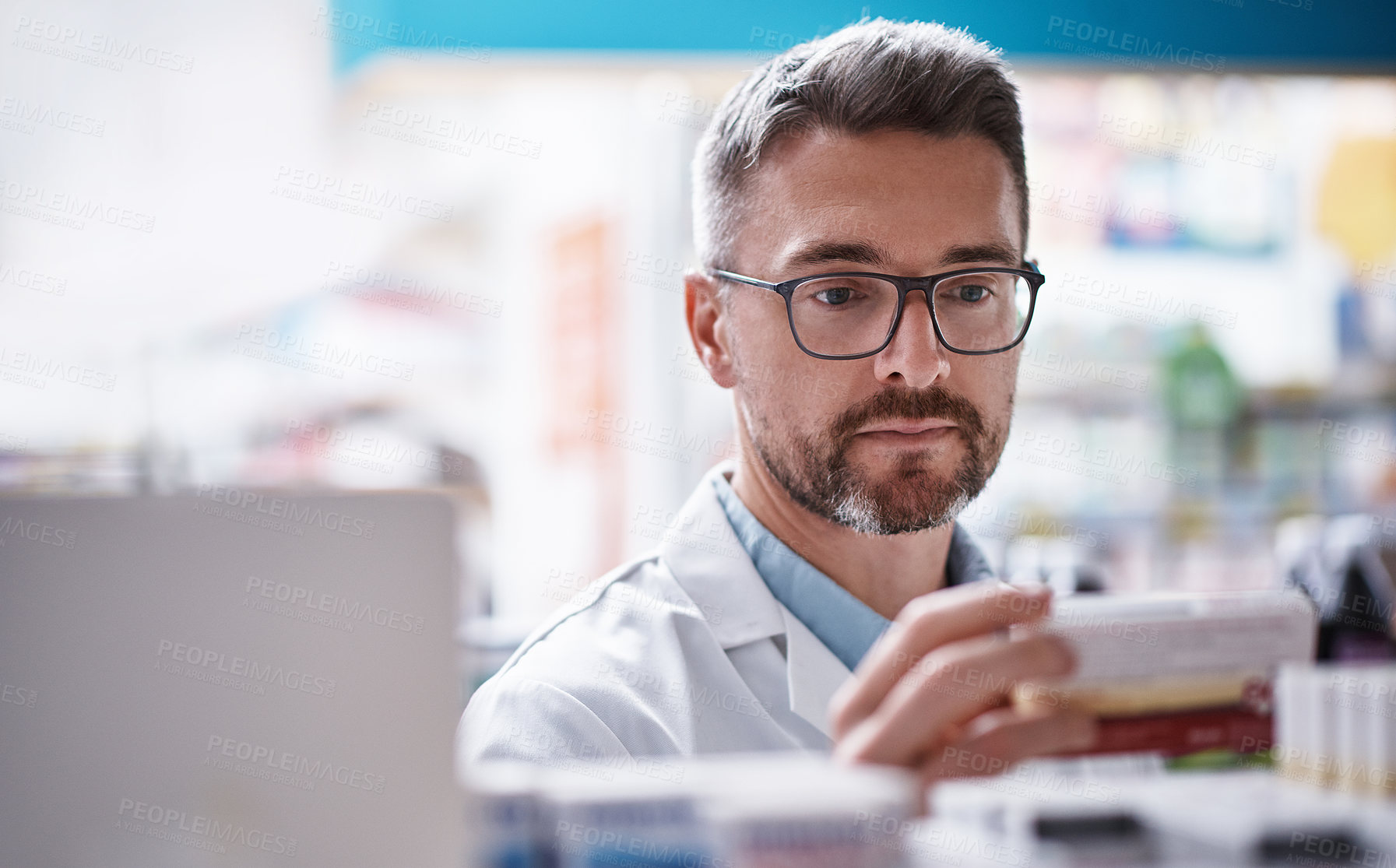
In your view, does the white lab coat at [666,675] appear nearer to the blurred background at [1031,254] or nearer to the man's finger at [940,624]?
the man's finger at [940,624]

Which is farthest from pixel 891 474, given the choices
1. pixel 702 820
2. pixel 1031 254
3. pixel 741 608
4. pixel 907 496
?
pixel 1031 254

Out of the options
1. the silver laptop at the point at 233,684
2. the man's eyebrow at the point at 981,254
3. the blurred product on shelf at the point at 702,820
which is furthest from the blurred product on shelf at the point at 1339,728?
the man's eyebrow at the point at 981,254

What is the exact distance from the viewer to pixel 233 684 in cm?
63

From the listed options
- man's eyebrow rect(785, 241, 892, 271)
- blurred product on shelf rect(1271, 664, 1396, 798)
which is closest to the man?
man's eyebrow rect(785, 241, 892, 271)

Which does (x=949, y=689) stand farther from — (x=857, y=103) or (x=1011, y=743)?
(x=857, y=103)

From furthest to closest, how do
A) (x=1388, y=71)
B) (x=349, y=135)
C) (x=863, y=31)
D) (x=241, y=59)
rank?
(x=349, y=135), (x=241, y=59), (x=1388, y=71), (x=863, y=31)

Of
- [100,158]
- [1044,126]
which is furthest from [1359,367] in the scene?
[100,158]

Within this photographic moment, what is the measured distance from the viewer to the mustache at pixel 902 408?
137 centimetres

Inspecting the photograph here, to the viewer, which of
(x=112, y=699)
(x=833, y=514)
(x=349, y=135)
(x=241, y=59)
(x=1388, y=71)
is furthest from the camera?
(x=349, y=135)

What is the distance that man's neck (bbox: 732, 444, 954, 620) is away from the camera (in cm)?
150

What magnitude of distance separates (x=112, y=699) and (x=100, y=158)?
4.02 meters

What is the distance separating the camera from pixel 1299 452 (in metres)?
3.96

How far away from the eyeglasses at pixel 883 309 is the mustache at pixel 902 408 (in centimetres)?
6

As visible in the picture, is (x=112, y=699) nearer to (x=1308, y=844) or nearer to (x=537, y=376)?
(x=1308, y=844)
